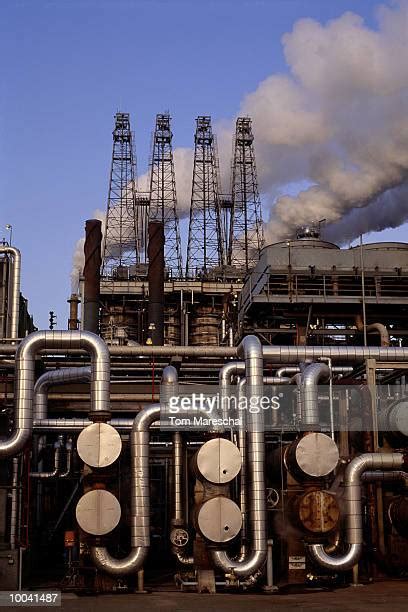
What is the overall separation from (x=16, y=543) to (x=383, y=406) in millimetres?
11360

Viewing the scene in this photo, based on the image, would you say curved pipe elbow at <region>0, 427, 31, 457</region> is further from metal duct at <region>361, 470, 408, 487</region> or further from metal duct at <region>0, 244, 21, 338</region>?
metal duct at <region>0, 244, 21, 338</region>

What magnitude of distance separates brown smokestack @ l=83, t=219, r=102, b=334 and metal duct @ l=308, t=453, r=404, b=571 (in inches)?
804

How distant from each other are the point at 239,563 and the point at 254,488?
1.80m

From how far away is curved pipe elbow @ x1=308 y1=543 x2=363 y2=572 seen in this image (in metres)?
18.0

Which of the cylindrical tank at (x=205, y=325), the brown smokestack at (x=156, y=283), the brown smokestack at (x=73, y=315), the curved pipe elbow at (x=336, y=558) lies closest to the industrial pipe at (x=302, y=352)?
the curved pipe elbow at (x=336, y=558)

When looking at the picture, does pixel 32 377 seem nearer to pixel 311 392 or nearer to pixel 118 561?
pixel 118 561

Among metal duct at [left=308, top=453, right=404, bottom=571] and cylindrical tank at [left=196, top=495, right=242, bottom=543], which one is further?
metal duct at [left=308, top=453, right=404, bottom=571]

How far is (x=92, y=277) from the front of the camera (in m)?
38.2

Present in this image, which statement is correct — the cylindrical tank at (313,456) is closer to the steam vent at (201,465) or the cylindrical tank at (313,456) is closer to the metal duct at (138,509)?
the steam vent at (201,465)

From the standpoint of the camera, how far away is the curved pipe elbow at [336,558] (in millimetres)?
18031

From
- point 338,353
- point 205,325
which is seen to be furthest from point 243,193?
Result: point 338,353

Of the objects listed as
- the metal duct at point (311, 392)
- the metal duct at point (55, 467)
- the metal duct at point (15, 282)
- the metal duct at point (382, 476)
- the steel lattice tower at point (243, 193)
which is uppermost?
the steel lattice tower at point (243, 193)

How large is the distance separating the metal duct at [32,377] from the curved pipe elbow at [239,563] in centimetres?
434

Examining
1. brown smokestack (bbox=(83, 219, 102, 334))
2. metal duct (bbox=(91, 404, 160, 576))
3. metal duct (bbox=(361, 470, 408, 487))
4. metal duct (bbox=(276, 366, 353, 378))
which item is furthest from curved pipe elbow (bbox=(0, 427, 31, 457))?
brown smokestack (bbox=(83, 219, 102, 334))
